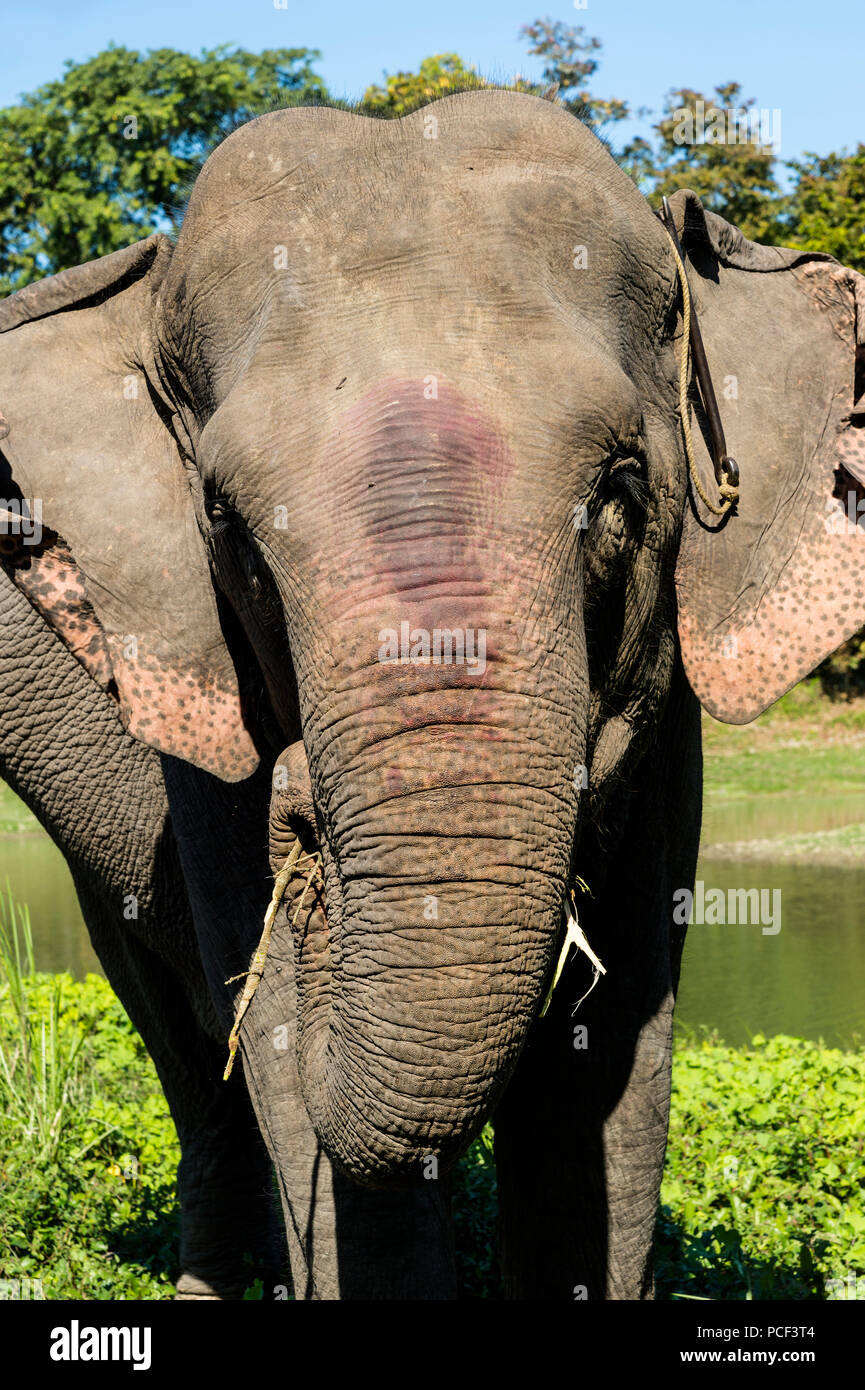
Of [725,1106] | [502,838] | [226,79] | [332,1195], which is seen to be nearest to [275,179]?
[502,838]

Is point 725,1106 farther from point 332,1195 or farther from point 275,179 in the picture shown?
point 275,179

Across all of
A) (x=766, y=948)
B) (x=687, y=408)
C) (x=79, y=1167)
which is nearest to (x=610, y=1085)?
(x=687, y=408)

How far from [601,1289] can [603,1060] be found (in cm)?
50

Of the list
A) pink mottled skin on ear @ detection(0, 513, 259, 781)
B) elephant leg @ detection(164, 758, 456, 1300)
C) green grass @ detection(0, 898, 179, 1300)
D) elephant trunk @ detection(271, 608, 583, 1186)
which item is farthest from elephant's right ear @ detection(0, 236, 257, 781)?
green grass @ detection(0, 898, 179, 1300)

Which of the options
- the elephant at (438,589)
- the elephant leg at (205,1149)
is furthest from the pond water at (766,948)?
the elephant at (438,589)

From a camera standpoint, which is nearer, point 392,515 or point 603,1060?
point 392,515

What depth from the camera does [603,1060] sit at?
3.60m

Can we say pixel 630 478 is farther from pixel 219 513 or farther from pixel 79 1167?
pixel 79 1167

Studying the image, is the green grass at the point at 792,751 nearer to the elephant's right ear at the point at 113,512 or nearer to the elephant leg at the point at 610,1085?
the elephant leg at the point at 610,1085

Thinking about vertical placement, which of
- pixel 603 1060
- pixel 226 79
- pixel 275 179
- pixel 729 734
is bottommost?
pixel 603 1060

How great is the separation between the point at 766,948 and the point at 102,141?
22134mm

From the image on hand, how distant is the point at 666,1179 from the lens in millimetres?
5527
